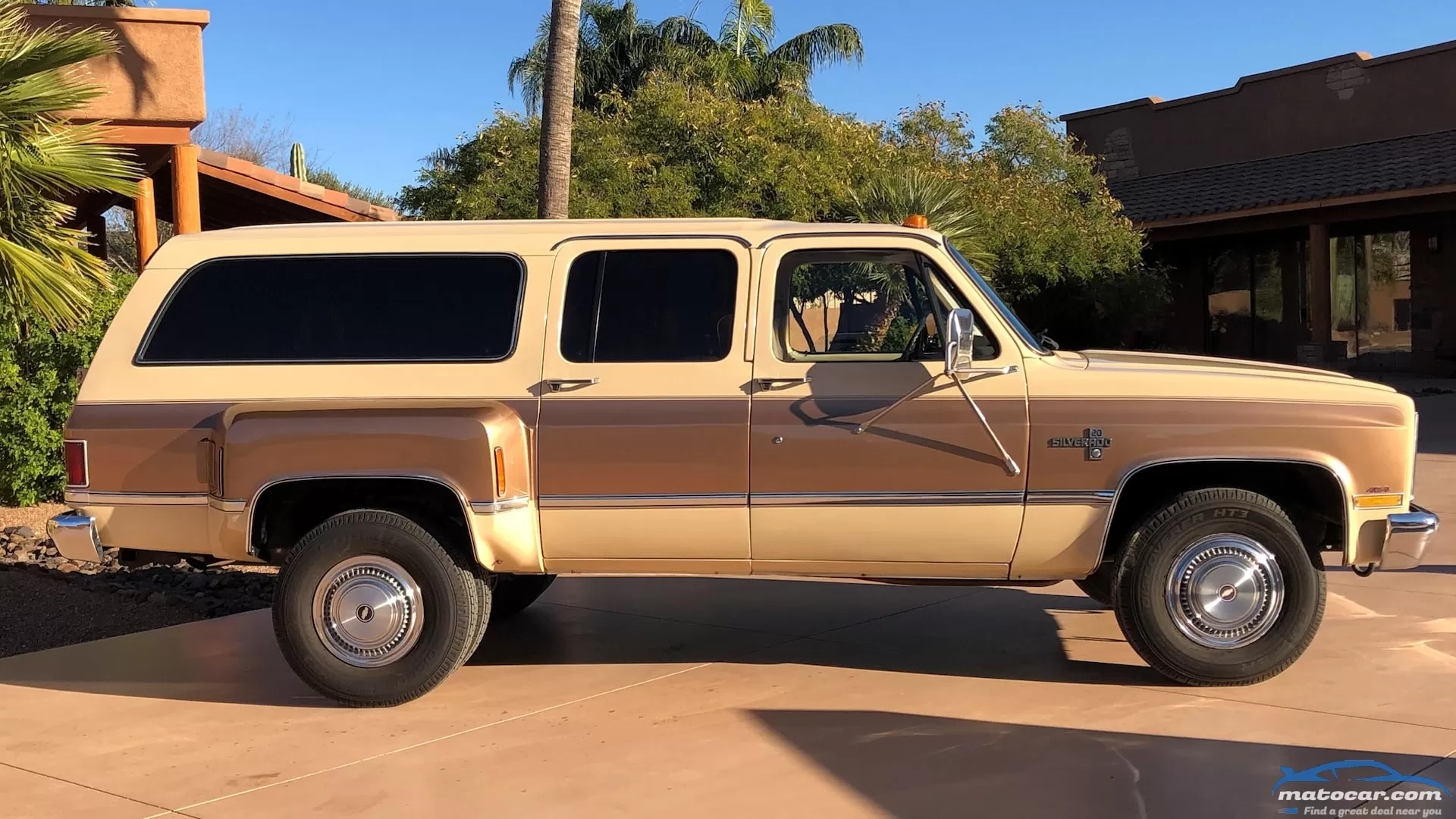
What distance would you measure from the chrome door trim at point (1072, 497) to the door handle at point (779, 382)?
109 cm

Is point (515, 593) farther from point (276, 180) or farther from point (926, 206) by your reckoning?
point (926, 206)

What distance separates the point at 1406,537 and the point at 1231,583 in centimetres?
74

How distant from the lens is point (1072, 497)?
18.6ft

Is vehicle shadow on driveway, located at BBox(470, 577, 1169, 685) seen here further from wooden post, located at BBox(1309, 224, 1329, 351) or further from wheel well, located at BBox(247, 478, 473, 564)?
wooden post, located at BBox(1309, 224, 1329, 351)

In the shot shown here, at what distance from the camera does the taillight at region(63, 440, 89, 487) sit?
590 cm

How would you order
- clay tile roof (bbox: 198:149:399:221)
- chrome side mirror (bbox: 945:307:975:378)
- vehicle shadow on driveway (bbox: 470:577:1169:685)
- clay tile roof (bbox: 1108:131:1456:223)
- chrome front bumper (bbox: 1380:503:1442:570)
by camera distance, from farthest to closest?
1. clay tile roof (bbox: 1108:131:1456:223)
2. clay tile roof (bbox: 198:149:399:221)
3. vehicle shadow on driveway (bbox: 470:577:1169:685)
4. chrome front bumper (bbox: 1380:503:1442:570)
5. chrome side mirror (bbox: 945:307:975:378)

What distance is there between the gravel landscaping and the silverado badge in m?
4.59

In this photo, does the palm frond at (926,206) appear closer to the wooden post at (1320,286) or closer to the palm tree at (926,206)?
the palm tree at (926,206)

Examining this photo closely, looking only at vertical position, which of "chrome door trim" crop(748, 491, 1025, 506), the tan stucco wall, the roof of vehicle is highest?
the tan stucco wall

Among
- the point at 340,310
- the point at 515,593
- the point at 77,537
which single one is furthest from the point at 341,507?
the point at 515,593

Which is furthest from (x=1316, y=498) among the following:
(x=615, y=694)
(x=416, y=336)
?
(x=416, y=336)

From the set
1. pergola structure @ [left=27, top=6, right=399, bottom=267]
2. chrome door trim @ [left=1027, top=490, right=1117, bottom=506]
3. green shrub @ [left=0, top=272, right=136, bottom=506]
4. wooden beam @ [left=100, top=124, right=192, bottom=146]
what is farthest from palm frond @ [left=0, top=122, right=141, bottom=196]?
chrome door trim @ [left=1027, top=490, right=1117, bottom=506]

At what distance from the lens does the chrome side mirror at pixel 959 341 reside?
5.26m

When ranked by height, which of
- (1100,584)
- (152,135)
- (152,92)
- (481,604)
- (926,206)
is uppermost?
(152,92)
